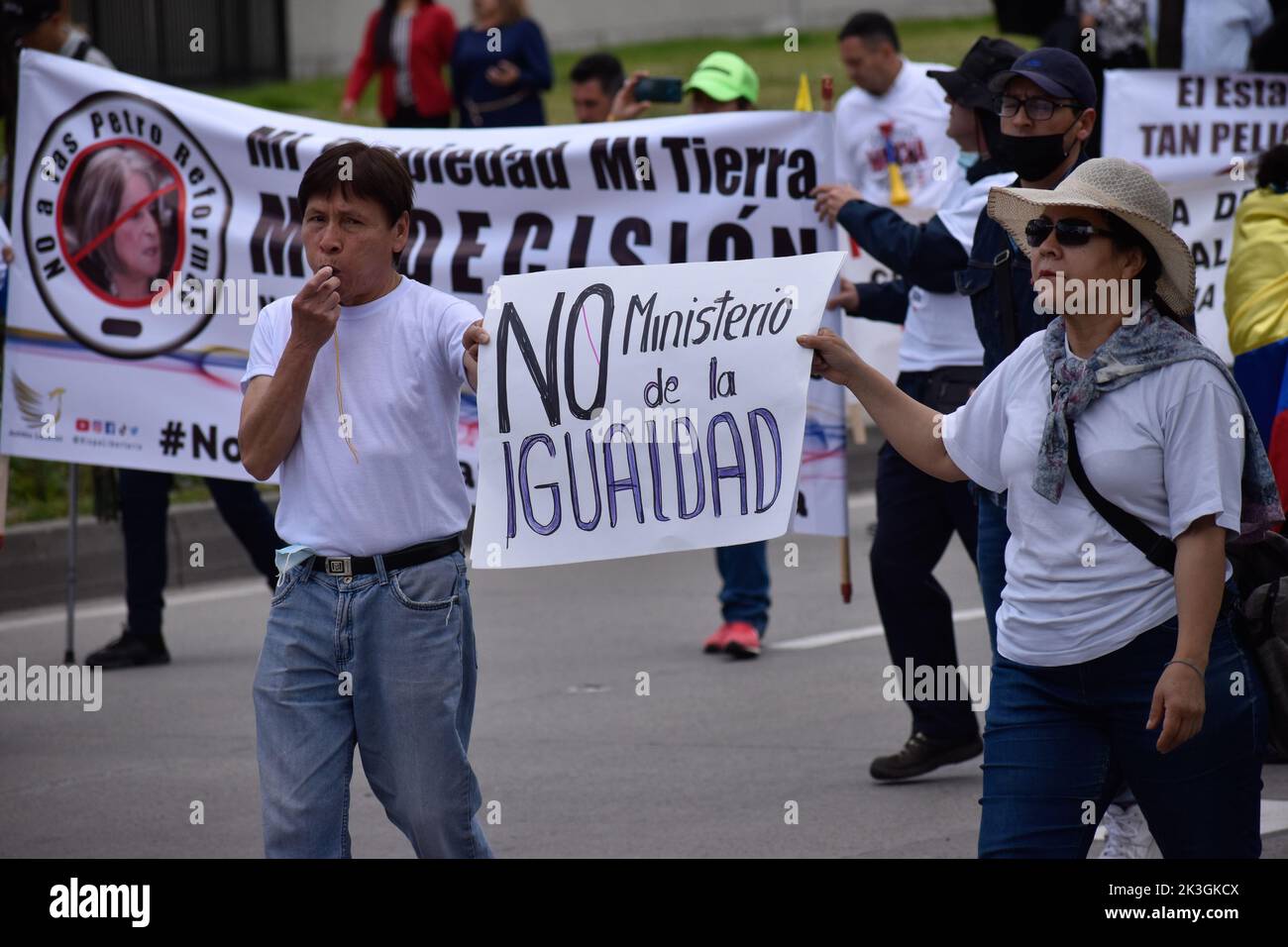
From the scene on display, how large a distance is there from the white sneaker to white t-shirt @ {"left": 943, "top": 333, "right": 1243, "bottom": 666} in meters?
1.25

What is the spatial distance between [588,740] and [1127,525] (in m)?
3.37

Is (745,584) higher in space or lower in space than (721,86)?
lower

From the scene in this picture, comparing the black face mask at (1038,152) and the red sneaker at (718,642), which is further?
the red sneaker at (718,642)

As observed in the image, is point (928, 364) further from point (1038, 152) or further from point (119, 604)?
point (119, 604)

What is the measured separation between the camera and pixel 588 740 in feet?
22.0

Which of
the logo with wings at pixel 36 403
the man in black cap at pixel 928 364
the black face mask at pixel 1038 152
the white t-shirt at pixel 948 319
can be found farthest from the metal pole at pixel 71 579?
the black face mask at pixel 1038 152

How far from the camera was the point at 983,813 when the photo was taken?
3.79 m

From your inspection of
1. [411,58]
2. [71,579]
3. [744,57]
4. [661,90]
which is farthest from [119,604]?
[744,57]

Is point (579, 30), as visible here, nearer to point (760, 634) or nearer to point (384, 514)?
point (760, 634)

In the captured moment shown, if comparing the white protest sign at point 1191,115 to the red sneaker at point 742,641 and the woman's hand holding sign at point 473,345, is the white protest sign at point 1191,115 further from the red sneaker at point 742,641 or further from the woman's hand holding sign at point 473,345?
the woman's hand holding sign at point 473,345

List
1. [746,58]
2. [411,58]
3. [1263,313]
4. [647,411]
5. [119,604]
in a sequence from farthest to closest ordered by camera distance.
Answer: [746,58] → [411,58] → [119,604] → [1263,313] → [647,411]

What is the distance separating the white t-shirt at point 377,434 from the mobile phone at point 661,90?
3997 millimetres

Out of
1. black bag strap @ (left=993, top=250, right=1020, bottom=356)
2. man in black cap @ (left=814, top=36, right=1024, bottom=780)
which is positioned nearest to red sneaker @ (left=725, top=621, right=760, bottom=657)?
man in black cap @ (left=814, top=36, right=1024, bottom=780)

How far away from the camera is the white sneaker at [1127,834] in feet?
15.8
